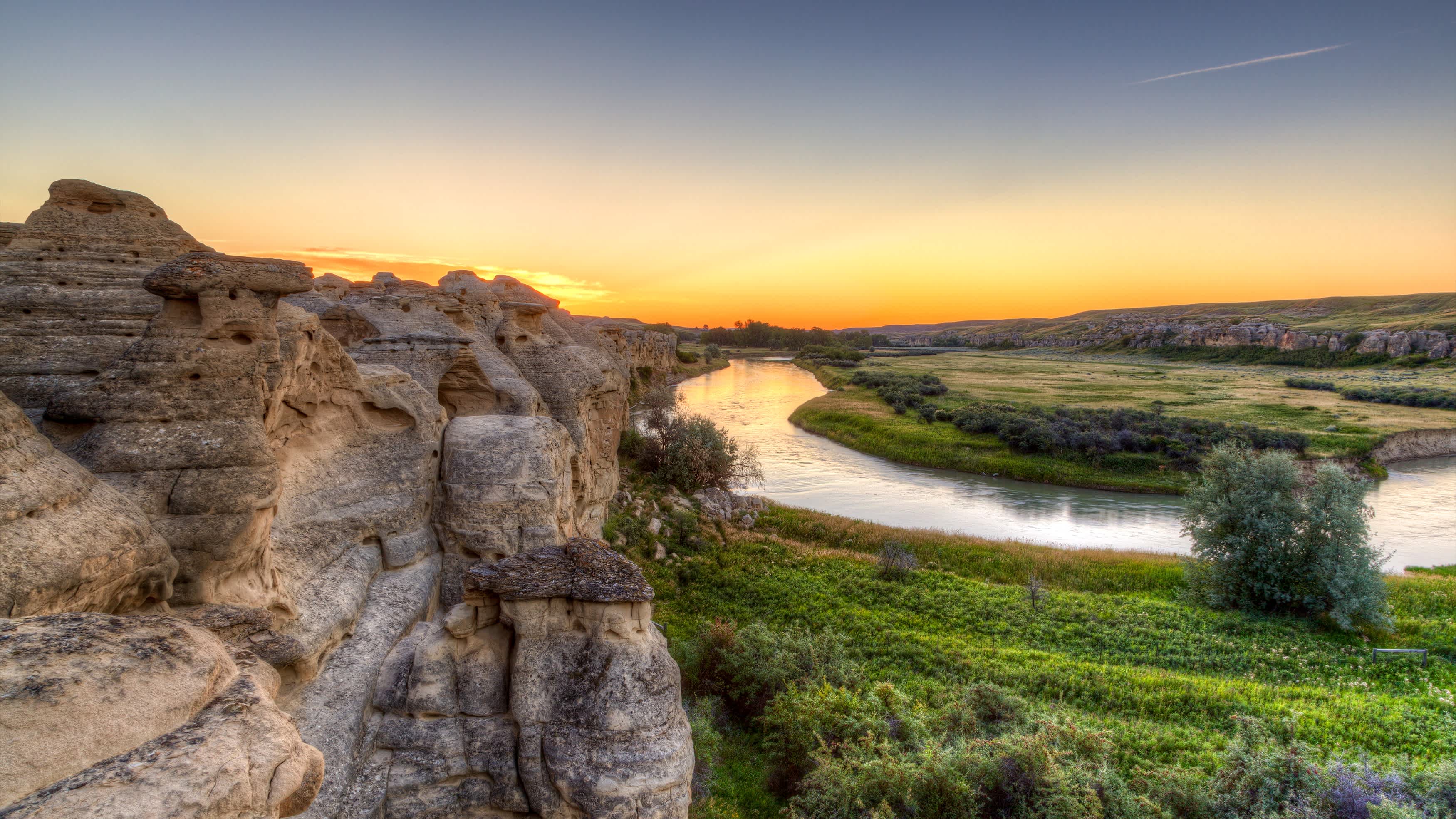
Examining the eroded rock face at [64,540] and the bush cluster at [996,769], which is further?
the bush cluster at [996,769]

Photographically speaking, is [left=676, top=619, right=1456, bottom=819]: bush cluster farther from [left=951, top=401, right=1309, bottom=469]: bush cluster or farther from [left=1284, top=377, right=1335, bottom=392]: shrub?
[left=1284, top=377, right=1335, bottom=392]: shrub

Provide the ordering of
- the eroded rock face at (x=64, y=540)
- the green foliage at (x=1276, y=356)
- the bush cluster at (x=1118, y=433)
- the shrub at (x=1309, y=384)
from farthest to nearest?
the green foliage at (x=1276, y=356), the shrub at (x=1309, y=384), the bush cluster at (x=1118, y=433), the eroded rock face at (x=64, y=540)

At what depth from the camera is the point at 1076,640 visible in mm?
17094

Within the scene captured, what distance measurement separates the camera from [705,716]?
41.7 feet

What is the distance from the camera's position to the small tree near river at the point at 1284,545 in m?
17.7

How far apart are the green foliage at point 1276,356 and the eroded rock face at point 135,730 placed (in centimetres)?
12812

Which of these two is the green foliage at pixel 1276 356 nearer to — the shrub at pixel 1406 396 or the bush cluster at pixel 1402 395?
the bush cluster at pixel 1402 395

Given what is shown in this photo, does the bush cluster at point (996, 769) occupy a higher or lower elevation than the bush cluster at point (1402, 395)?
lower

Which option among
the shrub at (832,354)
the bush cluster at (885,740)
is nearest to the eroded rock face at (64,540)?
the bush cluster at (885,740)

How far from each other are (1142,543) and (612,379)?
83.1 ft

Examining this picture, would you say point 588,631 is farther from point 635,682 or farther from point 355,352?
point 355,352

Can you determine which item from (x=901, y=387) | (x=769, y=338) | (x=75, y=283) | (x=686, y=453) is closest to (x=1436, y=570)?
(x=686, y=453)

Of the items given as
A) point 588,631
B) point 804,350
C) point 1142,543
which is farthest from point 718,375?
point 588,631

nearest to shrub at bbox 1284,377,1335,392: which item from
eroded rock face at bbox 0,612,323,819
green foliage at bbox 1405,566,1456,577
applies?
green foliage at bbox 1405,566,1456,577
